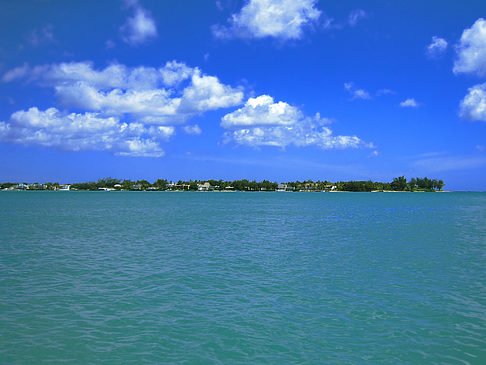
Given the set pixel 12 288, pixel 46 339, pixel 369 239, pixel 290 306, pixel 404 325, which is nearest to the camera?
pixel 46 339

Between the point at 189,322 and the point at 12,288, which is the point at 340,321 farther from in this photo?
the point at 12,288

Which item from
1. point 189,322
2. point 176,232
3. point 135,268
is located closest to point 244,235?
point 176,232

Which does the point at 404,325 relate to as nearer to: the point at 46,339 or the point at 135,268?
the point at 46,339

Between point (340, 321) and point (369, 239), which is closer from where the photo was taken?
point (340, 321)

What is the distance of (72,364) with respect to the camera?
33.1ft

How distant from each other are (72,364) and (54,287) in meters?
8.88

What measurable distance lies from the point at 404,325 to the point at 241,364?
→ 21.7 ft

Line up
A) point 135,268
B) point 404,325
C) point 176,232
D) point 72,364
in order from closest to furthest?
point 72,364 → point 404,325 → point 135,268 → point 176,232

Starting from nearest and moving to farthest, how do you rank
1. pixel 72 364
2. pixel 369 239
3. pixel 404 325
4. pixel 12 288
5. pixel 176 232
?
1. pixel 72 364
2. pixel 404 325
3. pixel 12 288
4. pixel 369 239
5. pixel 176 232

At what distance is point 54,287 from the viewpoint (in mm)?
17656

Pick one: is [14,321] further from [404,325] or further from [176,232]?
[176,232]

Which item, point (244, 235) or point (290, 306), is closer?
point (290, 306)

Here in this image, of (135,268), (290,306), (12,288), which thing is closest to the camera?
(290,306)

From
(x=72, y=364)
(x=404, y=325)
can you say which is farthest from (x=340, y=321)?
(x=72, y=364)
